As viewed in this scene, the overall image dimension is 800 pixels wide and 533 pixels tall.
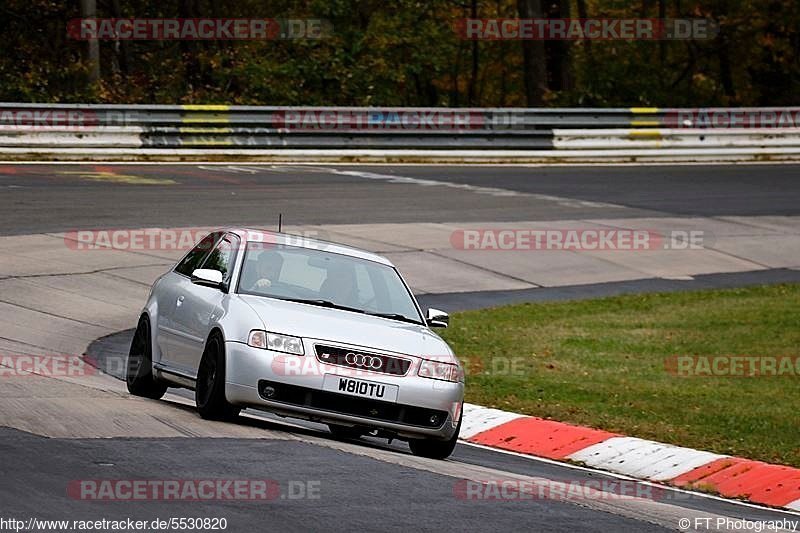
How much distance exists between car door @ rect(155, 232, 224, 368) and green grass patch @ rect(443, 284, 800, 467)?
9.96 ft

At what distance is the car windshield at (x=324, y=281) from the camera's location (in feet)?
36.4

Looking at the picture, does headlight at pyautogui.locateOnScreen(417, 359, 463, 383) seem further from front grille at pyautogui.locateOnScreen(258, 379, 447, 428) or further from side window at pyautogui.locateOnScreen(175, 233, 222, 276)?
side window at pyautogui.locateOnScreen(175, 233, 222, 276)

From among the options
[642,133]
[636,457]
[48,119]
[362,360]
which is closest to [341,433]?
[362,360]

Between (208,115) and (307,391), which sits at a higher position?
(208,115)

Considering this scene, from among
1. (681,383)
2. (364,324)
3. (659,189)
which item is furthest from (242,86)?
(364,324)

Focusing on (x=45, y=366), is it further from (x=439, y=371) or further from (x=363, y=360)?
(x=439, y=371)

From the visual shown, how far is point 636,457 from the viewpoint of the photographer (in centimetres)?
1146

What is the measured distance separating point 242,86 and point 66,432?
94.3 feet

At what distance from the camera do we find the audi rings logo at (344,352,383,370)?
10133 mm

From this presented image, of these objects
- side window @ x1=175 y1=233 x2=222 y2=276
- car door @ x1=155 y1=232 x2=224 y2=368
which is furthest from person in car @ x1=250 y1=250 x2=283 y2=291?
side window @ x1=175 y1=233 x2=222 y2=276

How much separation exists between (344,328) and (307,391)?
0.54 metres

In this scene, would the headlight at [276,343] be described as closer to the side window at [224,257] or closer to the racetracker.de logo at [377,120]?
the side window at [224,257]

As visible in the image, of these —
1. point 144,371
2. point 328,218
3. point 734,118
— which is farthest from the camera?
point 734,118

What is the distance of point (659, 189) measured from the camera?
30.1 meters
